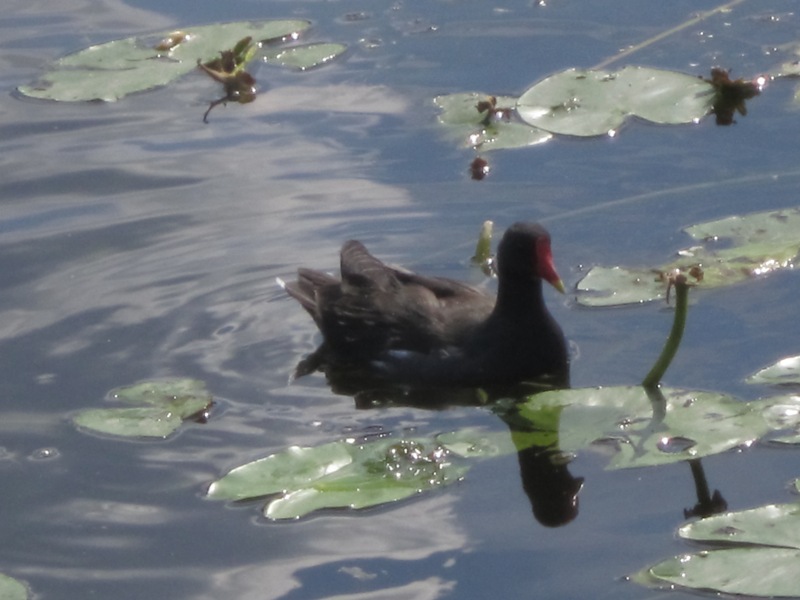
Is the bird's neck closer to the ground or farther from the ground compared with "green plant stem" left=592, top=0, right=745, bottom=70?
closer to the ground

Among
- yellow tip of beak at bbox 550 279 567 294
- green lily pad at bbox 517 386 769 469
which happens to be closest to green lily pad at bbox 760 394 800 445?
green lily pad at bbox 517 386 769 469

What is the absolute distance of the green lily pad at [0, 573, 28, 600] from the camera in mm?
4180

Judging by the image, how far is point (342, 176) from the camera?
23.7 ft

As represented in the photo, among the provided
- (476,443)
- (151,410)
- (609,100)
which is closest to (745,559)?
(476,443)

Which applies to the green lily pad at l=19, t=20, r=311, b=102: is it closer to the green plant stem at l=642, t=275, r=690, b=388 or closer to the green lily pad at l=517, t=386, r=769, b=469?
the green lily pad at l=517, t=386, r=769, b=469

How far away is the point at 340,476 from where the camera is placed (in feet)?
15.1

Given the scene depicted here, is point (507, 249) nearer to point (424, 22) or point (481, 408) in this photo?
point (481, 408)

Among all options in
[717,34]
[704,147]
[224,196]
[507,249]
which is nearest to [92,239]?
[224,196]

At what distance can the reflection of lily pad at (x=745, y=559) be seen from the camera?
3.81 m

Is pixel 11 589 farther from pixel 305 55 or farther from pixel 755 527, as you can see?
pixel 305 55

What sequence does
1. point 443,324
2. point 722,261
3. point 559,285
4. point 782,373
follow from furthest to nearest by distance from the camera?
point 722,261 < point 443,324 < point 559,285 < point 782,373

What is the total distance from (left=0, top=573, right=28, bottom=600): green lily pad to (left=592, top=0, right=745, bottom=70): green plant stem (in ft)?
14.9

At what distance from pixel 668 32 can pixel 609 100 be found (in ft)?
4.91

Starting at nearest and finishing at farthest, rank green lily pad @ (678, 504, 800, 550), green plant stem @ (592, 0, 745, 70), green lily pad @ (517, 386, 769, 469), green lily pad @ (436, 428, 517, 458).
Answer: green lily pad @ (678, 504, 800, 550) → green lily pad @ (517, 386, 769, 469) → green lily pad @ (436, 428, 517, 458) → green plant stem @ (592, 0, 745, 70)
